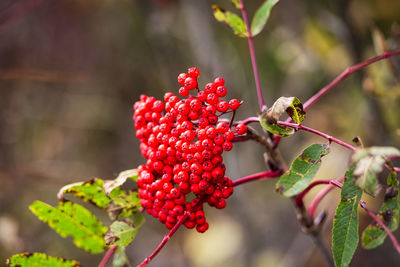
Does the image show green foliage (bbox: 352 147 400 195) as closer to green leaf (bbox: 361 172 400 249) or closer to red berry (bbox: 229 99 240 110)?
green leaf (bbox: 361 172 400 249)

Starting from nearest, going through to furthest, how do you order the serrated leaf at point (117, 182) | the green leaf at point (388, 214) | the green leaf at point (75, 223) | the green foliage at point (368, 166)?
the green foliage at point (368, 166), the green leaf at point (388, 214), the serrated leaf at point (117, 182), the green leaf at point (75, 223)

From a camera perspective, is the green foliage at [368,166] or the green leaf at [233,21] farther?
the green leaf at [233,21]

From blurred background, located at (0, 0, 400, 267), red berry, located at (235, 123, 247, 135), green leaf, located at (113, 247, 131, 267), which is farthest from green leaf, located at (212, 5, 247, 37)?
green leaf, located at (113, 247, 131, 267)

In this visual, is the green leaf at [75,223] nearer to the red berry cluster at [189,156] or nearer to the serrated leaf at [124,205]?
the serrated leaf at [124,205]

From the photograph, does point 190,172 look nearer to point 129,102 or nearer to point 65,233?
point 65,233

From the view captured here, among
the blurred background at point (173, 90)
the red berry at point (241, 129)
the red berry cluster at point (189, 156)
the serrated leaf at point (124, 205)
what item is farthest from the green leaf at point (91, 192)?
the blurred background at point (173, 90)

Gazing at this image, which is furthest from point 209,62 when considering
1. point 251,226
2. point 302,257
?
point 302,257
